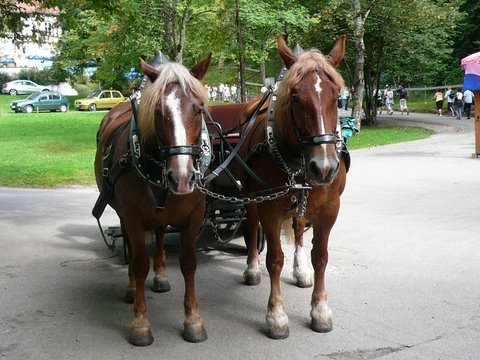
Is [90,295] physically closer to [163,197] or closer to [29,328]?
[29,328]

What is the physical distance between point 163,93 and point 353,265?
12.0ft

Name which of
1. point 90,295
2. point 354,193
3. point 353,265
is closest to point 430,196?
point 354,193

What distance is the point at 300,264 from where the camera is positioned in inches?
252

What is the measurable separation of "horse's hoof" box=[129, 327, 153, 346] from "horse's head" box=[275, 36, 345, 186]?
1.76 metres

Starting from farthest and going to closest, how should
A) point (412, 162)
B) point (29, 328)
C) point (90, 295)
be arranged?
point (412, 162)
point (90, 295)
point (29, 328)

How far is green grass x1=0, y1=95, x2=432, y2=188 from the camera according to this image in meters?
15.5

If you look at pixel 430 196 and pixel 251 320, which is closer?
pixel 251 320

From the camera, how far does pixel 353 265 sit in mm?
7164

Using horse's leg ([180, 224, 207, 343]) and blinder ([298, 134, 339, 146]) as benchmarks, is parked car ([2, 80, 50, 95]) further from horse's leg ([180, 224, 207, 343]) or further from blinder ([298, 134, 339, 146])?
blinder ([298, 134, 339, 146])

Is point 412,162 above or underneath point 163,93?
underneath

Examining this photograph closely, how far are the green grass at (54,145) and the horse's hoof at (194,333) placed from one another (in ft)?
33.7

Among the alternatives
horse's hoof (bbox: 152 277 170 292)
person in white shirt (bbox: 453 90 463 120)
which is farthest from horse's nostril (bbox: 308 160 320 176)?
person in white shirt (bbox: 453 90 463 120)

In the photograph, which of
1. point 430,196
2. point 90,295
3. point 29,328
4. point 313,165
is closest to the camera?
point 313,165

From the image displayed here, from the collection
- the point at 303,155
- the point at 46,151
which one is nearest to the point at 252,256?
the point at 303,155
